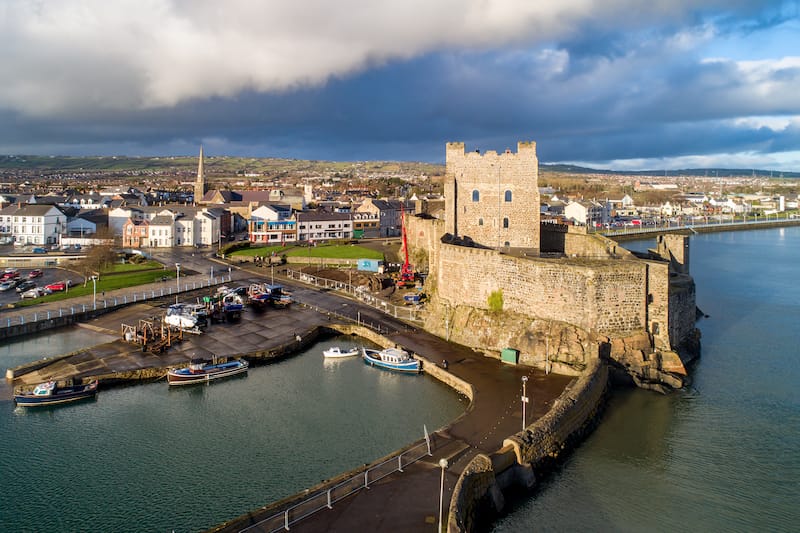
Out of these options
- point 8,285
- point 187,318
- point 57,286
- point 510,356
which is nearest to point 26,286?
point 8,285

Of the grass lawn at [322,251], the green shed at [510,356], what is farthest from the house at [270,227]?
the green shed at [510,356]

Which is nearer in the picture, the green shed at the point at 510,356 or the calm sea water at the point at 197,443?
the calm sea water at the point at 197,443

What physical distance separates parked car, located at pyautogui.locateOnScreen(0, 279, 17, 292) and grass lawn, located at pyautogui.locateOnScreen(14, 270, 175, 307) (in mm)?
4727

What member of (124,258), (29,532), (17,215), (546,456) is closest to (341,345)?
(546,456)

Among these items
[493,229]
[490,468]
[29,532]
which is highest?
[493,229]

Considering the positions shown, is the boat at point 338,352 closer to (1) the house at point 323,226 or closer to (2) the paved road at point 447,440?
(2) the paved road at point 447,440

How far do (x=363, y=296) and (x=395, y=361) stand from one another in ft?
47.4

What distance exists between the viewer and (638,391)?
1030 inches

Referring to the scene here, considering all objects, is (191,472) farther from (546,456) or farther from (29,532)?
(546,456)

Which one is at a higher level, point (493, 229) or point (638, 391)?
point (493, 229)

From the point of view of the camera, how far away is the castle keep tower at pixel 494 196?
36719mm

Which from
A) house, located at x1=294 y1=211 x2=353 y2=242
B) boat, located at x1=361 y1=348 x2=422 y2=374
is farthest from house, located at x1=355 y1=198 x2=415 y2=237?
boat, located at x1=361 y1=348 x2=422 y2=374

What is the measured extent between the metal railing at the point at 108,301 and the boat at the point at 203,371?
14.2 meters

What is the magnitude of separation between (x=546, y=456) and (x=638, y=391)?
888 centimetres
